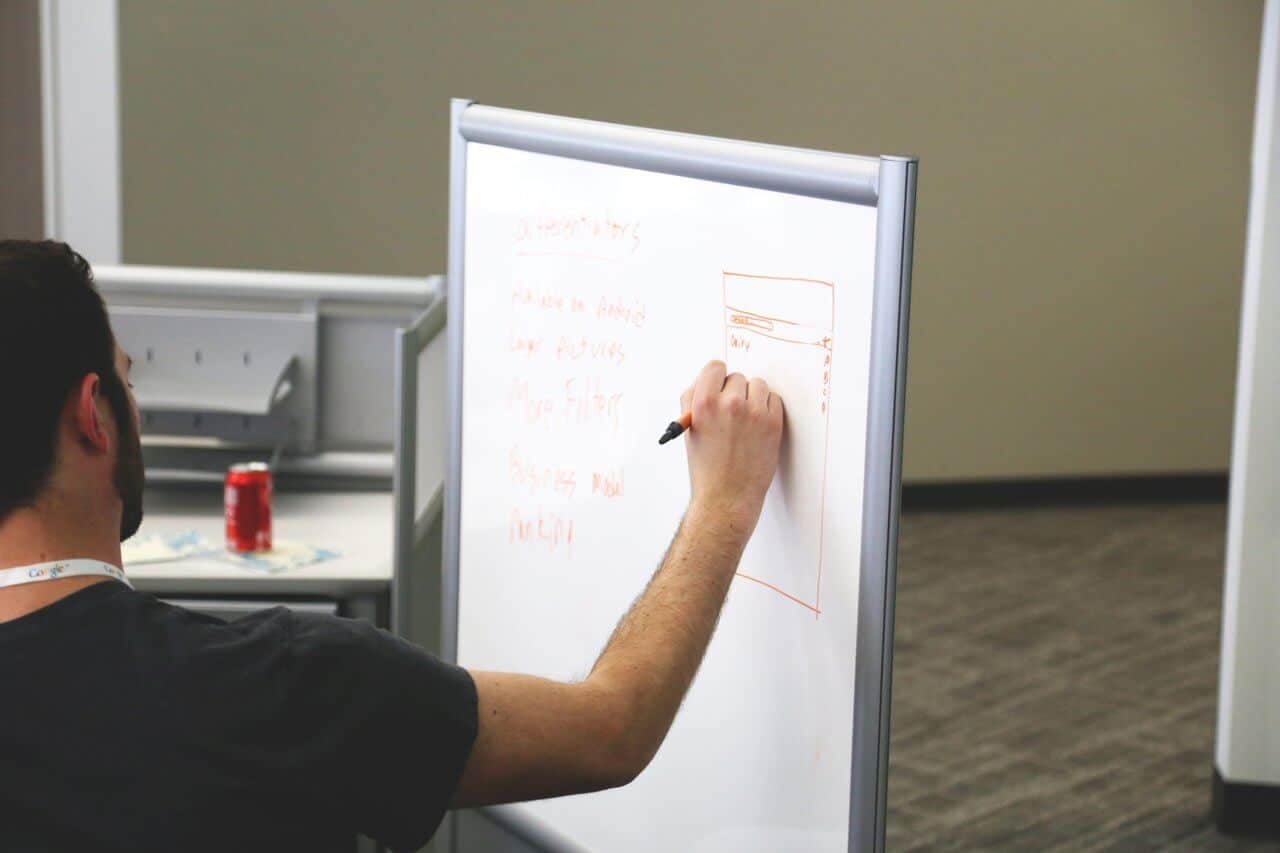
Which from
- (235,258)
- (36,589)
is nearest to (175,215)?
(235,258)

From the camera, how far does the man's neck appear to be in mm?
1026

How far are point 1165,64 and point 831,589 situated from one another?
4.84 m

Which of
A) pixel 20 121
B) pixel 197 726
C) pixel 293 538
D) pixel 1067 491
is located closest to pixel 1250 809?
pixel 293 538

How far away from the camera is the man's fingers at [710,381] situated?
133 cm

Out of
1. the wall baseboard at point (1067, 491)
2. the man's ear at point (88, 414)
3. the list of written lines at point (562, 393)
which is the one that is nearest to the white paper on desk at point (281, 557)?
the list of written lines at point (562, 393)

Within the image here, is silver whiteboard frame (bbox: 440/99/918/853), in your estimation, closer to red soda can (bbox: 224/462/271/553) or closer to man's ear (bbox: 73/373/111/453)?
man's ear (bbox: 73/373/111/453)

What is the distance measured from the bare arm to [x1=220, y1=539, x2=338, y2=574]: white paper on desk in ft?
3.22

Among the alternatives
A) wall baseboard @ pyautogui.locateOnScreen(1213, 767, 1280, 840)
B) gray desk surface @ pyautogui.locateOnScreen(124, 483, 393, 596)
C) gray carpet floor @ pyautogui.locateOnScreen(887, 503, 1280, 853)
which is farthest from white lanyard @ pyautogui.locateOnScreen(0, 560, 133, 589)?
wall baseboard @ pyautogui.locateOnScreen(1213, 767, 1280, 840)

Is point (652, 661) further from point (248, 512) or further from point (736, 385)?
point (248, 512)

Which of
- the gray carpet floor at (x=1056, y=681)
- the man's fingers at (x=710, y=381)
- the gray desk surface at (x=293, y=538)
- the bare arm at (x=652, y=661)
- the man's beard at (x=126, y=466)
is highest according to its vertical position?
the man's fingers at (x=710, y=381)

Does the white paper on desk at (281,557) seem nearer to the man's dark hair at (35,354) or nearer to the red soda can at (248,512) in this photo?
the red soda can at (248,512)

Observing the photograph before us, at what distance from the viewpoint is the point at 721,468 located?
1.29 m

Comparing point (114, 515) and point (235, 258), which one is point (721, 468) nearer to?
point (114, 515)

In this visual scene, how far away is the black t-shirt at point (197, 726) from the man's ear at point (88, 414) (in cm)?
10
